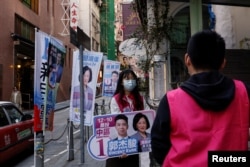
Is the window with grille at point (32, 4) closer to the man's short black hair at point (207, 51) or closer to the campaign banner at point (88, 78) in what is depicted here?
the campaign banner at point (88, 78)

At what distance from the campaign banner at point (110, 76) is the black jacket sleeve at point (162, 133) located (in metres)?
12.0

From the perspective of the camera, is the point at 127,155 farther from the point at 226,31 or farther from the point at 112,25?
the point at 112,25

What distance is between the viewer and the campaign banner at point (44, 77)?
5.31 m

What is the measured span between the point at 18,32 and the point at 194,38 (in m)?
24.5

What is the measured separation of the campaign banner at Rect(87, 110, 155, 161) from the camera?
4.52 meters

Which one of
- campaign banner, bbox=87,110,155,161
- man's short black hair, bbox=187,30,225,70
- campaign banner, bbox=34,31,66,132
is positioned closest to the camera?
man's short black hair, bbox=187,30,225,70

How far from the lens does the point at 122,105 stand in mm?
4695

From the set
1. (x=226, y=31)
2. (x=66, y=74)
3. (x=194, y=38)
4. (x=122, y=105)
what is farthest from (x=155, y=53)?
(x=66, y=74)

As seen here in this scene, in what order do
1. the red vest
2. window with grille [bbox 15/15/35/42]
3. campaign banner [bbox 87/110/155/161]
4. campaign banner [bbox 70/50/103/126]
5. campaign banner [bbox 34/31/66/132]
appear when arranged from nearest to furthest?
the red vest < campaign banner [bbox 87/110/155/161] < campaign banner [bbox 34/31/66/132] < campaign banner [bbox 70/50/103/126] < window with grille [bbox 15/15/35/42]

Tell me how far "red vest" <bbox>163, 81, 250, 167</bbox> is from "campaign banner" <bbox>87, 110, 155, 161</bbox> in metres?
2.45

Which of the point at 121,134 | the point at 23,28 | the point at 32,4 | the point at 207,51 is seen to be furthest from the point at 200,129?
the point at 32,4

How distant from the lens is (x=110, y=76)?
1443 cm

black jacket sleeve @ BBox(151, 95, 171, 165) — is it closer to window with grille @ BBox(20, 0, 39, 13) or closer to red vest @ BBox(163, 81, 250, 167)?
red vest @ BBox(163, 81, 250, 167)

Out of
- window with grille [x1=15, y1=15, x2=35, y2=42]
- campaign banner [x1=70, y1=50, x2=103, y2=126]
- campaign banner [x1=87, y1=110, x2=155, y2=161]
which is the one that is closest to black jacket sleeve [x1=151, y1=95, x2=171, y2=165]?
campaign banner [x1=87, y1=110, x2=155, y2=161]
